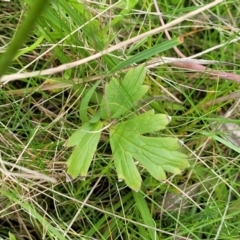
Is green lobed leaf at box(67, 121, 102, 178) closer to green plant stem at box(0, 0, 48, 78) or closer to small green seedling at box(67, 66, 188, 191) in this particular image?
small green seedling at box(67, 66, 188, 191)

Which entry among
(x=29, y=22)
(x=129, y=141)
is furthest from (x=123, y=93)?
(x=29, y=22)

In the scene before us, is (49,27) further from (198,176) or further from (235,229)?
(235,229)

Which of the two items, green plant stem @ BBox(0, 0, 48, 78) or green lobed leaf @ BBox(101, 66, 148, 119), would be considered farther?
green lobed leaf @ BBox(101, 66, 148, 119)

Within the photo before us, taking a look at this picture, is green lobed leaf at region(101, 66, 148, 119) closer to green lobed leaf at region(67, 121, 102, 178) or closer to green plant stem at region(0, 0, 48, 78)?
green lobed leaf at region(67, 121, 102, 178)

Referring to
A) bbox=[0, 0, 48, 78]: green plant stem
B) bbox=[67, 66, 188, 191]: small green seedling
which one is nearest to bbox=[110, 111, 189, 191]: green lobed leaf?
bbox=[67, 66, 188, 191]: small green seedling

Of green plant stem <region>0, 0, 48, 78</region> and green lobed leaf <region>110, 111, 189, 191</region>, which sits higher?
green plant stem <region>0, 0, 48, 78</region>

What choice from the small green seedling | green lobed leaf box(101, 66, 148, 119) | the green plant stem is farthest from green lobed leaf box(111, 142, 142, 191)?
the green plant stem

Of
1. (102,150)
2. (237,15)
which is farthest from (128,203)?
(237,15)

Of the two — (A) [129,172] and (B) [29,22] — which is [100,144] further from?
(B) [29,22]
